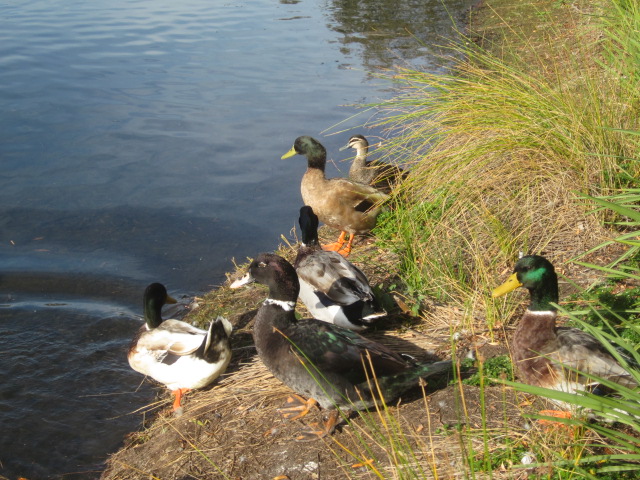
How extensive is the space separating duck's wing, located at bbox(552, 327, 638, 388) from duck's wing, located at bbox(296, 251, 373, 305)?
1.39 meters

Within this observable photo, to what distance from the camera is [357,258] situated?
571 centimetres

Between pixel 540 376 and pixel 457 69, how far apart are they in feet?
10.1

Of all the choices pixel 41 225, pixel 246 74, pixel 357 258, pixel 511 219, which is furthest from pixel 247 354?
pixel 246 74

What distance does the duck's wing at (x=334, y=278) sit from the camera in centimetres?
432

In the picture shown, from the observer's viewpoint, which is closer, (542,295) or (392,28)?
(542,295)

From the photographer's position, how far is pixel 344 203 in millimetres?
5945

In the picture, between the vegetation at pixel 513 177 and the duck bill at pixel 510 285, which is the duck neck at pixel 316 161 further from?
the duck bill at pixel 510 285

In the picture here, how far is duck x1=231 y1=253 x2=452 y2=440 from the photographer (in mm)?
3498

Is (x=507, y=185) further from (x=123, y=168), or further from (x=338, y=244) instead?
(x=123, y=168)

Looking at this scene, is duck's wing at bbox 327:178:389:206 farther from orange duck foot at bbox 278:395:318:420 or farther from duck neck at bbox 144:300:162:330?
orange duck foot at bbox 278:395:318:420

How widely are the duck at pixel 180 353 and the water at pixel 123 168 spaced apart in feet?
1.30

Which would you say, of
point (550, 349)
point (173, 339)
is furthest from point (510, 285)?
point (173, 339)

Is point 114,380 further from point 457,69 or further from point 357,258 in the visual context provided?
point 457,69

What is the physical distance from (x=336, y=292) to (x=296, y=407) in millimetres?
876
